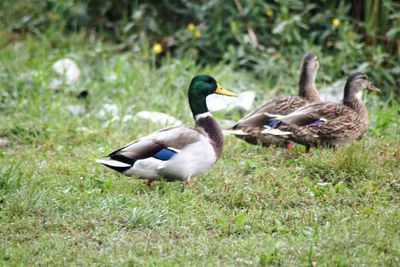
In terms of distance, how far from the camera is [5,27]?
39.9 ft

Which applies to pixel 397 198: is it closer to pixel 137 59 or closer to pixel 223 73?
pixel 223 73

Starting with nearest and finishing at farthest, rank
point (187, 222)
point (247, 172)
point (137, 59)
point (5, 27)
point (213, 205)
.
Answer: point (187, 222) → point (213, 205) → point (247, 172) → point (137, 59) → point (5, 27)

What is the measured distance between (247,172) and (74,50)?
5.03 meters

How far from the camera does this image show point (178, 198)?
6.22 metres

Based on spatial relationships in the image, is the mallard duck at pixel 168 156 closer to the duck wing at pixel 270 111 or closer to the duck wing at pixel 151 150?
the duck wing at pixel 151 150

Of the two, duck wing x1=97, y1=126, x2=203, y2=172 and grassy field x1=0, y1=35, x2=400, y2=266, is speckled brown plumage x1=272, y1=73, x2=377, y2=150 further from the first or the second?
duck wing x1=97, y1=126, x2=203, y2=172

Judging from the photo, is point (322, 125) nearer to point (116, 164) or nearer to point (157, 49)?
point (116, 164)

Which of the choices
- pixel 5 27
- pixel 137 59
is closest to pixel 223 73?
pixel 137 59

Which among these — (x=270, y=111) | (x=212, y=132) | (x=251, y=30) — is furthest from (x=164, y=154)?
(x=251, y=30)

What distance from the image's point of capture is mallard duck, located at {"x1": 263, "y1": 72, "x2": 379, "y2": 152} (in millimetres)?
7285

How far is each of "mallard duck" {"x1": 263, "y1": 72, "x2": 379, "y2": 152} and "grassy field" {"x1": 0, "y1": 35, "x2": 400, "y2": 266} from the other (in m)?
0.21

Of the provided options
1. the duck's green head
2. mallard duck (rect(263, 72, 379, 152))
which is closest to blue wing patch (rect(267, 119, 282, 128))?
mallard duck (rect(263, 72, 379, 152))

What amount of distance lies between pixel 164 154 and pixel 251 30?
15.5 feet

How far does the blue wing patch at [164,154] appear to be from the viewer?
6336 millimetres
